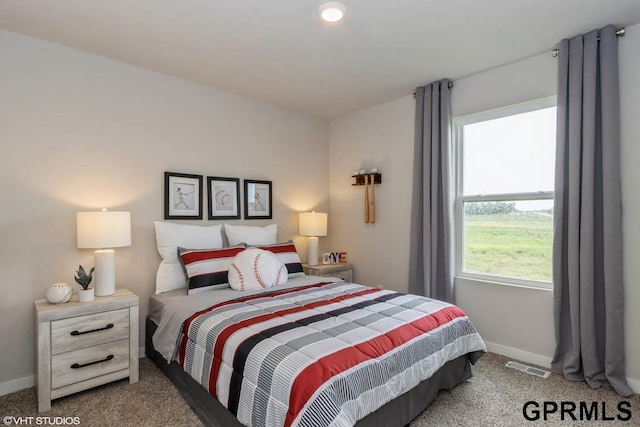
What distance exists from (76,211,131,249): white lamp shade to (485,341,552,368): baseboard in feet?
10.5

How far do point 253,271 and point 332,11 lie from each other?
1.96 meters

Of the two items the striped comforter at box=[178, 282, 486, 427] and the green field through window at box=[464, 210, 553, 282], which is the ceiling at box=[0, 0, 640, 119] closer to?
the green field through window at box=[464, 210, 553, 282]

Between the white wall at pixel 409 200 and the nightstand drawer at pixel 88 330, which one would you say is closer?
the nightstand drawer at pixel 88 330

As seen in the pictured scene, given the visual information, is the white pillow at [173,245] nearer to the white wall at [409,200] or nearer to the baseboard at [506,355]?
the baseboard at [506,355]

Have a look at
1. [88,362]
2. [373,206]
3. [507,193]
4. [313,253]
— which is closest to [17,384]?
[88,362]

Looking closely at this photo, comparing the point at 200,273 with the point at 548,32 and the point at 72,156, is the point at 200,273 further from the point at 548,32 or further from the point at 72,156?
the point at 548,32

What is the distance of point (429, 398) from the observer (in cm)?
210

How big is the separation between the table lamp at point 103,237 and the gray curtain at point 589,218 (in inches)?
129

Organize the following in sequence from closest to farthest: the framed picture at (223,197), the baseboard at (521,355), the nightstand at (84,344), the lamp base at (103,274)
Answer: the nightstand at (84,344) < the lamp base at (103,274) < the baseboard at (521,355) < the framed picture at (223,197)

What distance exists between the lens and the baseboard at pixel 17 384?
2.34m

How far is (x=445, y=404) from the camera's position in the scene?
218 centimetres

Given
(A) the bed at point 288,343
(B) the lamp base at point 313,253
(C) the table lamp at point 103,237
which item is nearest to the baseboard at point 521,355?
(A) the bed at point 288,343

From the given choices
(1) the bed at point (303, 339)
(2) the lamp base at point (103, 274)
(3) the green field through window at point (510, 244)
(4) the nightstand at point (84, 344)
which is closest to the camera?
(1) the bed at point (303, 339)

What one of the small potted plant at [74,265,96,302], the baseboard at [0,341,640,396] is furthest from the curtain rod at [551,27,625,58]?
the small potted plant at [74,265,96,302]
